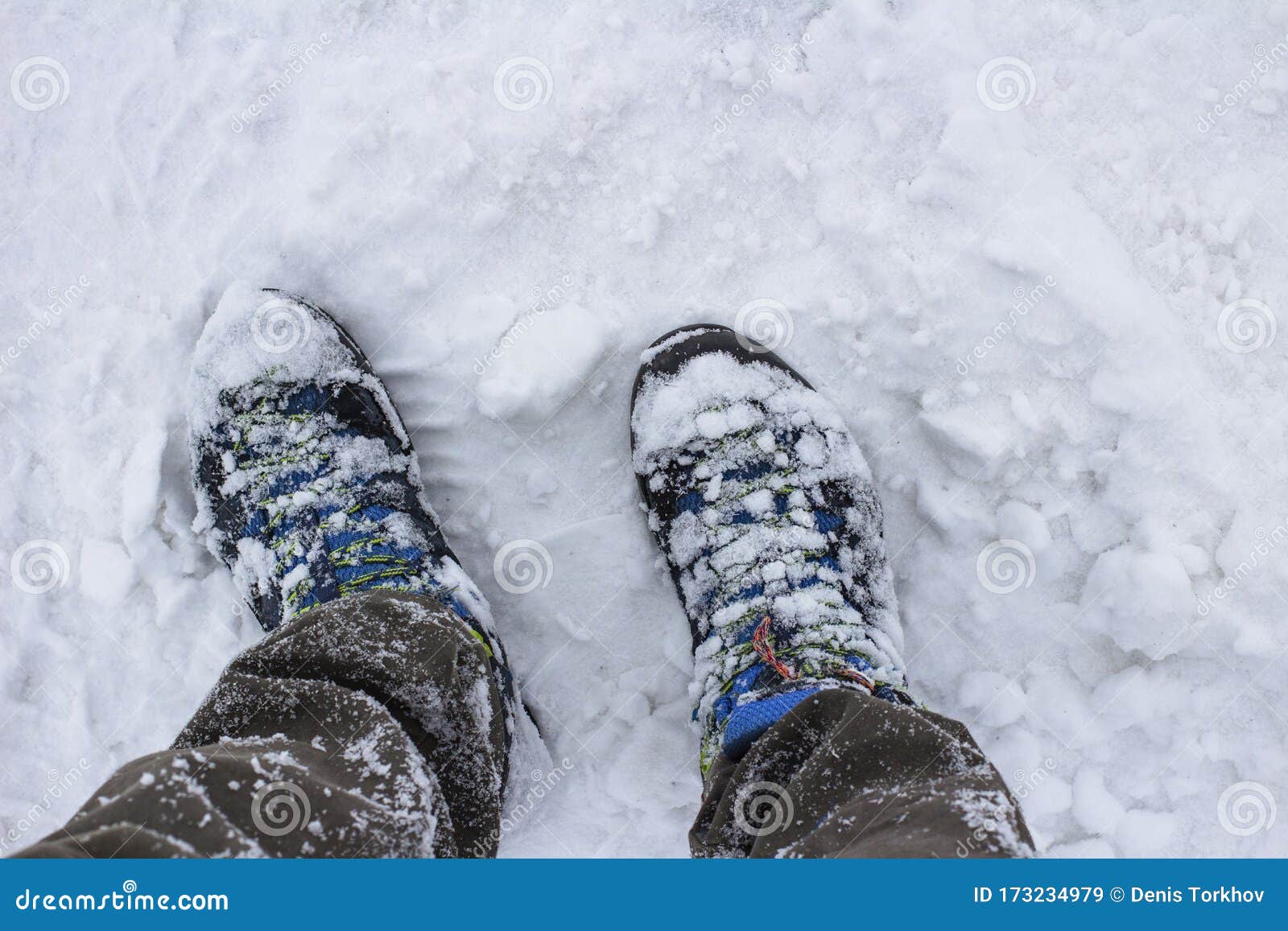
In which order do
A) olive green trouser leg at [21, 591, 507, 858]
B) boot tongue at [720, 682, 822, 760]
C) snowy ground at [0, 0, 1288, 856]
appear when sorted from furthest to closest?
snowy ground at [0, 0, 1288, 856]
boot tongue at [720, 682, 822, 760]
olive green trouser leg at [21, 591, 507, 858]

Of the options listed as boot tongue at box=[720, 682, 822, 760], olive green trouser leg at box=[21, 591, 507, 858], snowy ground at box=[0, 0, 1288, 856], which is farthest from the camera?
snowy ground at box=[0, 0, 1288, 856]

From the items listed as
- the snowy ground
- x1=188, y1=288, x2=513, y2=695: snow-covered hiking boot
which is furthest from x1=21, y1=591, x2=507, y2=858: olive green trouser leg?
the snowy ground

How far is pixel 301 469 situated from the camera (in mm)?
1699

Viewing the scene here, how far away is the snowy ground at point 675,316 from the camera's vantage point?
5.18 feet

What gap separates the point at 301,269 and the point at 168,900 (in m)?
1.14

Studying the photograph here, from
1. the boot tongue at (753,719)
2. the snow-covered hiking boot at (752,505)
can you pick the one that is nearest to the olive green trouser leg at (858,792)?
the boot tongue at (753,719)

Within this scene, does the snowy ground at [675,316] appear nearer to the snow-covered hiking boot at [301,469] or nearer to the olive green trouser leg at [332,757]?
the snow-covered hiking boot at [301,469]

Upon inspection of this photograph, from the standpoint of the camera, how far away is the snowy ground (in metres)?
1.58

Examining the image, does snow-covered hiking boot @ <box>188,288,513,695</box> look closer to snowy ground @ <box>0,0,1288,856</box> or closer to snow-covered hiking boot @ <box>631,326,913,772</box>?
snowy ground @ <box>0,0,1288,856</box>

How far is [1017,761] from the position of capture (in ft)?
5.46

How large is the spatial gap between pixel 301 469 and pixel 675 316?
31.3 inches

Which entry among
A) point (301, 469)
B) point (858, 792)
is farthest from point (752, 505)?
point (301, 469)

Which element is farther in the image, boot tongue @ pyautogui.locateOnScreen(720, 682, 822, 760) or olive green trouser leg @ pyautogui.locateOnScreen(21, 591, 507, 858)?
boot tongue @ pyautogui.locateOnScreen(720, 682, 822, 760)

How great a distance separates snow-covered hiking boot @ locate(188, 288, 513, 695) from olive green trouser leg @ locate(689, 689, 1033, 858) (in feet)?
1.84
